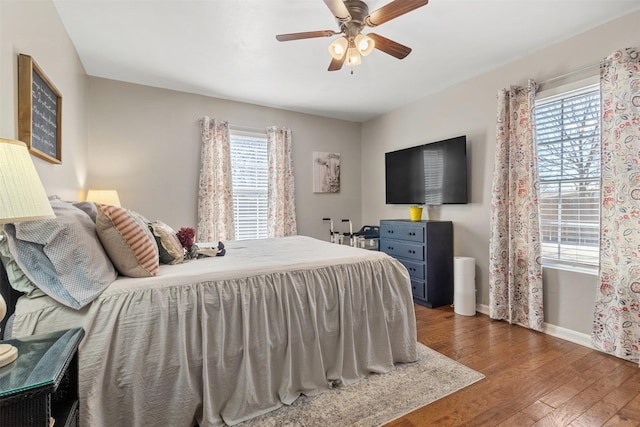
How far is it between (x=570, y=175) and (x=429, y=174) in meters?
1.40

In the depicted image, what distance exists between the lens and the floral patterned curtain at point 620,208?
2168 millimetres

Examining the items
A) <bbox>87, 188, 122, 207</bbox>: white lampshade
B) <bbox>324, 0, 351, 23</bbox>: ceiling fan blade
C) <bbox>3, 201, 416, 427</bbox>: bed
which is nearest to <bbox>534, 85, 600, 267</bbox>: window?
<bbox>3, 201, 416, 427</bbox>: bed

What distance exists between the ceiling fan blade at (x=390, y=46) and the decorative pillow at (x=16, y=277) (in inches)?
91.8

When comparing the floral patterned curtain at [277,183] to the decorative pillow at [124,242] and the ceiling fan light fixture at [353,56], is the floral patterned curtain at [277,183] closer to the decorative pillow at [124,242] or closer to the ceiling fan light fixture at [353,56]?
the ceiling fan light fixture at [353,56]

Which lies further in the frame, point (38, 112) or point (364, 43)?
point (364, 43)

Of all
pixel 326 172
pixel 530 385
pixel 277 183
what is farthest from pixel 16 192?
pixel 326 172

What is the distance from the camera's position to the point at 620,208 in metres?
2.23

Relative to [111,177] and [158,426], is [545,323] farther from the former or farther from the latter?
[111,177]

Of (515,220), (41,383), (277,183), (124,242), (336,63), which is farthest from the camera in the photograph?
(277,183)

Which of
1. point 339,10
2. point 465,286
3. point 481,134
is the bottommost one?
point 465,286

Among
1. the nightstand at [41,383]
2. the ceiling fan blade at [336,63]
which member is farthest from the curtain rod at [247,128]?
the nightstand at [41,383]

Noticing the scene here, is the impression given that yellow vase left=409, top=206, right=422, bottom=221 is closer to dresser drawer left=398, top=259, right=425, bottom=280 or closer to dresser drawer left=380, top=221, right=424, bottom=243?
dresser drawer left=380, top=221, right=424, bottom=243

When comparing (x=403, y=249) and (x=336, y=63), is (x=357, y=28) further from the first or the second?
(x=403, y=249)

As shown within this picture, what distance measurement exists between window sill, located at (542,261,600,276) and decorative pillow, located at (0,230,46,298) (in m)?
3.60
